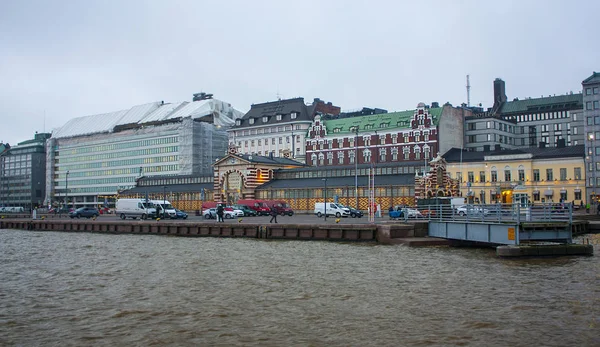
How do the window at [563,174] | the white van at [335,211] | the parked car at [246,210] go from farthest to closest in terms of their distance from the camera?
1. the window at [563,174]
2. the parked car at [246,210]
3. the white van at [335,211]

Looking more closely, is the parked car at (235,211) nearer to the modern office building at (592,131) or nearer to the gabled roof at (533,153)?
the gabled roof at (533,153)

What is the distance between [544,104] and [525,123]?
32.1 feet

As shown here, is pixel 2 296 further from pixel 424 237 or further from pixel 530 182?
pixel 530 182

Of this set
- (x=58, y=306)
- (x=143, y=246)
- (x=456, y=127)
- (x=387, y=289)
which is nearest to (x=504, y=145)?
(x=456, y=127)

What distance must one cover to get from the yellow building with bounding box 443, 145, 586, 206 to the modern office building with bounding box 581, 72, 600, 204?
6.75 ft

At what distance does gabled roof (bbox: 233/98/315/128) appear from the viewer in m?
164

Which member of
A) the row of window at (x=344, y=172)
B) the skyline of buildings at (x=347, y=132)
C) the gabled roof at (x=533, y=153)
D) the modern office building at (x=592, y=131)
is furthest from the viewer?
the skyline of buildings at (x=347, y=132)

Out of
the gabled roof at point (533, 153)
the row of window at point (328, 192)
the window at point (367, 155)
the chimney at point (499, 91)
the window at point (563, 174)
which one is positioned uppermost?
the chimney at point (499, 91)

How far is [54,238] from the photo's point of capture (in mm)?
76688

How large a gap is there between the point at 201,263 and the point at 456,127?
345ft

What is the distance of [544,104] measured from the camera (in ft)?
603

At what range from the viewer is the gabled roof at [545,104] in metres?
179

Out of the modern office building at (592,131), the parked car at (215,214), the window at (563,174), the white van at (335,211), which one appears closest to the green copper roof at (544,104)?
the modern office building at (592,131)

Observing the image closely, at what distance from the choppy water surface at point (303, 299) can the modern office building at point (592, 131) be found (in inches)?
2984
